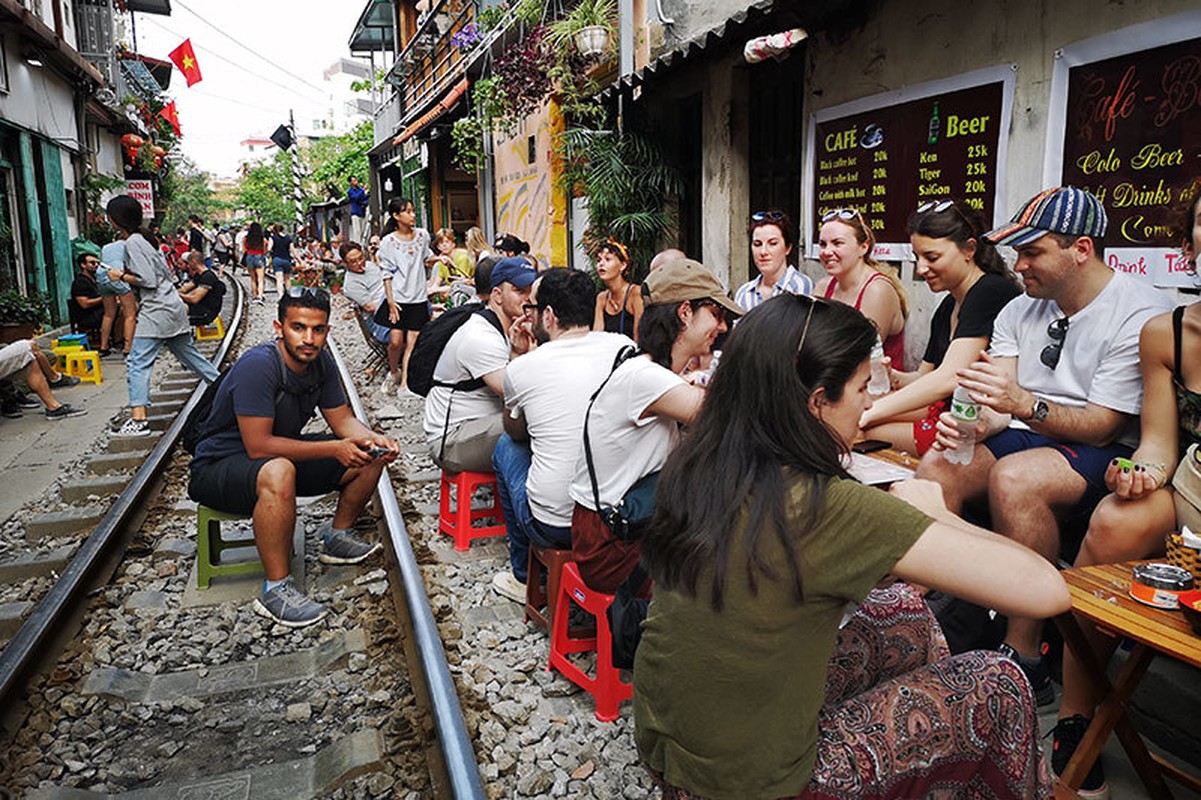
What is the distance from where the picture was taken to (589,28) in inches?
372

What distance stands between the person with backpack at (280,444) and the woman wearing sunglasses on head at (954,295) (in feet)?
8.38

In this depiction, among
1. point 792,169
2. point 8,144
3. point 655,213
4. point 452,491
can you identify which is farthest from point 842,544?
point 8,144

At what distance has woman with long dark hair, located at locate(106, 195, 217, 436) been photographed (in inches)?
304

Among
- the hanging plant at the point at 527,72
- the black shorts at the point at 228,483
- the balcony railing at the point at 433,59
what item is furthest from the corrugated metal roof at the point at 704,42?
the balcony railing at the point at 433,59

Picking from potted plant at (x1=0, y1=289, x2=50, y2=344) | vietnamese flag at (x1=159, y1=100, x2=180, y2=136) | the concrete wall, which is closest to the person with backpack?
potted plant at (x1=0, y1=289, x2=50, y2=344)

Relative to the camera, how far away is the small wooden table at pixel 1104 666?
87.4 inches

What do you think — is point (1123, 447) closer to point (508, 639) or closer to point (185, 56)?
point (508, 639)

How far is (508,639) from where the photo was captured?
3.93 metres

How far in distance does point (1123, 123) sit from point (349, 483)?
13.9 ft

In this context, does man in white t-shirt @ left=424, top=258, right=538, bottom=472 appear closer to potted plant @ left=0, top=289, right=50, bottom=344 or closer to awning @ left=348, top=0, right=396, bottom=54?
potted plant @ left=0, top=289, right=50, bottom=344

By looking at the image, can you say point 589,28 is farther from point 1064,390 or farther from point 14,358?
point 1064,390

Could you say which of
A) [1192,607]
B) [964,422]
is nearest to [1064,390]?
[964,422]

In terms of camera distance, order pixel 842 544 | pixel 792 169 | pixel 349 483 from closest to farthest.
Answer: pixel 842 544 → pixel 349 483 → pixel 792 169

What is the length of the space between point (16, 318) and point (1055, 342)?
1117 cm
